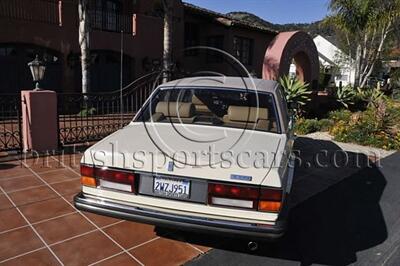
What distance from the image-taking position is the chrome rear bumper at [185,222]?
9.31 feet

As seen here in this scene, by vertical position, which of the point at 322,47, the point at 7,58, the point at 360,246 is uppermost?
the point at 322,47

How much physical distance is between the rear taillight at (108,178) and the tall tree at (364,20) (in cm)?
1732

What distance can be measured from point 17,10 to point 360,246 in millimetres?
13223

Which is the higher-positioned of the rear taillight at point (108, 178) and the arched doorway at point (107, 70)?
the arched doorway at point (107, 70)

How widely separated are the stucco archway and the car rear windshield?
8040 millimetres

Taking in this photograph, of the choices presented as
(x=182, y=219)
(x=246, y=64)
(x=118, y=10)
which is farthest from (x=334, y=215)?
(x=246, y=64)

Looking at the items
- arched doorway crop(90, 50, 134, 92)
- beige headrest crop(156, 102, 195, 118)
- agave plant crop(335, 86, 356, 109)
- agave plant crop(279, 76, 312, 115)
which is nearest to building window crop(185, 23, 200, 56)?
arched doorway crop(90, 50, 134, 92)

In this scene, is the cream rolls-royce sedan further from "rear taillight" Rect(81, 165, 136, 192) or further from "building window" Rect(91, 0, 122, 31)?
"building window" Rect(91, 0, 122, 31)

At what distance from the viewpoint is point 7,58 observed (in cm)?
1290

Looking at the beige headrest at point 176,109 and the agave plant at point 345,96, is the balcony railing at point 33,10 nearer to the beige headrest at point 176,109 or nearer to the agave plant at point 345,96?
the beige headrest at point 176,109

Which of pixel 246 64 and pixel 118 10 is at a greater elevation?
pixel 118 10

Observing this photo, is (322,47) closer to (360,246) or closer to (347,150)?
(347,150)

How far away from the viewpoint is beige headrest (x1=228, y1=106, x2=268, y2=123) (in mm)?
4051

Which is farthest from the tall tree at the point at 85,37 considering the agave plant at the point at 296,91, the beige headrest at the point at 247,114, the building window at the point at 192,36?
the beige headrest at the point at 247,114
